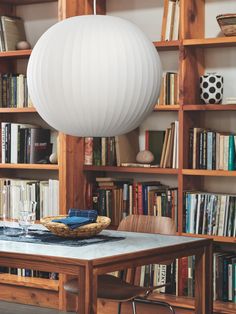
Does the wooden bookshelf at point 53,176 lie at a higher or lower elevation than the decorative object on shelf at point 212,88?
lower

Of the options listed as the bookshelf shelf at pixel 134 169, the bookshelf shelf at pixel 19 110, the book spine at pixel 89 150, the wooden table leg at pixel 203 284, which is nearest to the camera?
the wooden table leg at pixel 203 284

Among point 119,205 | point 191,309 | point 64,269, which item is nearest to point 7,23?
point 119,205

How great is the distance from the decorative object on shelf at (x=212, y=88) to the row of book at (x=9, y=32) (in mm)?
1570

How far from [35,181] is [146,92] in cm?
248

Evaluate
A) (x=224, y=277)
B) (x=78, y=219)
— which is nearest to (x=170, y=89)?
(x=224, y=277)

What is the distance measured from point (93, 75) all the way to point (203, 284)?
1.19 metres

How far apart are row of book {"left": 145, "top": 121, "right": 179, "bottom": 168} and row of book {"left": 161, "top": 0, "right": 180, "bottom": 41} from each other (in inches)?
22.3

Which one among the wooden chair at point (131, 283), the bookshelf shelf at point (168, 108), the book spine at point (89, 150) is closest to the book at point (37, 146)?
the book spine at point (89, 150)

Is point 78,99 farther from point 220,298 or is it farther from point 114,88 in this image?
point 220,298

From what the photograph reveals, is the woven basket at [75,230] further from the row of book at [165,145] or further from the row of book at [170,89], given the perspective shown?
the row of book at [170,89]

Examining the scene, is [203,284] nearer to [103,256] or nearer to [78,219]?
[78,219]

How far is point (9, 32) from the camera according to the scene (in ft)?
18.6

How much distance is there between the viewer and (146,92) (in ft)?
10.7

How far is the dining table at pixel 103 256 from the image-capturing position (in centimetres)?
301
